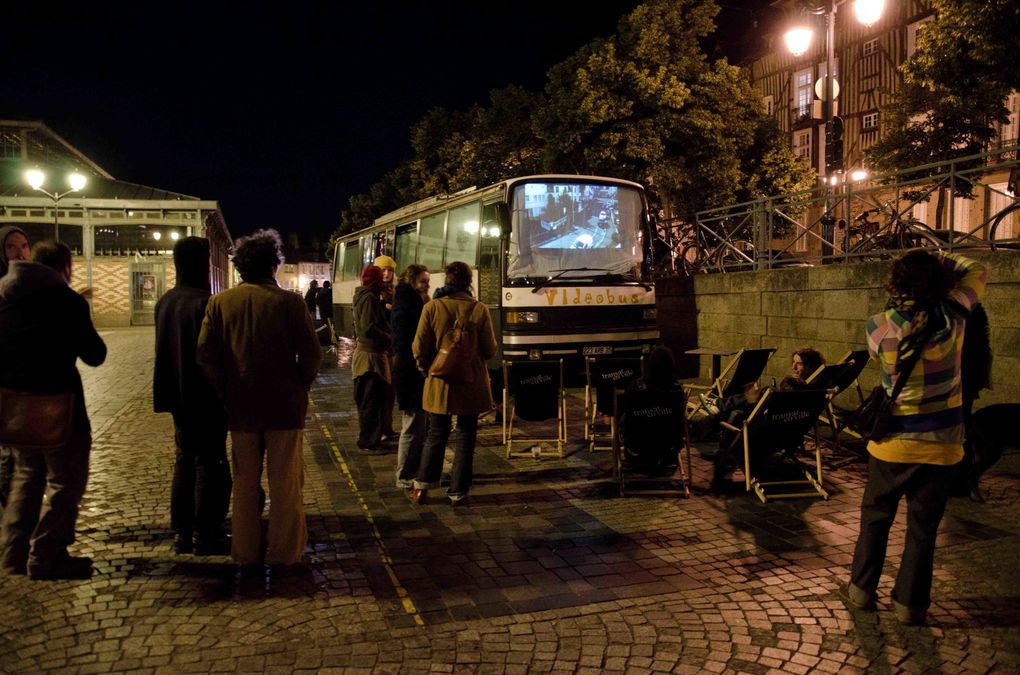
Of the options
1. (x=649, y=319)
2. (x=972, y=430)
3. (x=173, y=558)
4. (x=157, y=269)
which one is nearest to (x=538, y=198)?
(x=649, y=319)

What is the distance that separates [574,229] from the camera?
37.7 ft

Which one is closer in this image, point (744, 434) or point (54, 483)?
point (54, 483)

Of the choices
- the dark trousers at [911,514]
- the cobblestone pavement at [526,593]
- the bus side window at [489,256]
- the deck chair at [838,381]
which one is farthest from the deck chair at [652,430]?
the bus side window at [489,256]

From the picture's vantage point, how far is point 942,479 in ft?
12.1

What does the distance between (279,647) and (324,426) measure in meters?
6.03

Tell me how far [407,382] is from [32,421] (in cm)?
262

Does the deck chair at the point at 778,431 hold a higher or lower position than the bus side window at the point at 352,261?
lower

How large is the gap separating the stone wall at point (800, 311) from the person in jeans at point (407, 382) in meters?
5.31

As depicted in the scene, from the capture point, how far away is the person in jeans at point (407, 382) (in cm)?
614

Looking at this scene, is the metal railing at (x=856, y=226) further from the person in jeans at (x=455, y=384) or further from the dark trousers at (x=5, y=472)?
the dark trousers at (x=5, y=472)

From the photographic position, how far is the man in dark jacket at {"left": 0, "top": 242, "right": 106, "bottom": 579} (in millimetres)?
4312

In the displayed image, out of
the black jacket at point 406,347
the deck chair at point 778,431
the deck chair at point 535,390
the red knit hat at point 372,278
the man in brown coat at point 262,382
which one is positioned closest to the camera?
the man in brown coat at point 262,382

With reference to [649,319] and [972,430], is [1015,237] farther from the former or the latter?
[649,319]

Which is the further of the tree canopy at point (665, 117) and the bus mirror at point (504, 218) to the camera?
the tree canopy at point (665, 117)
